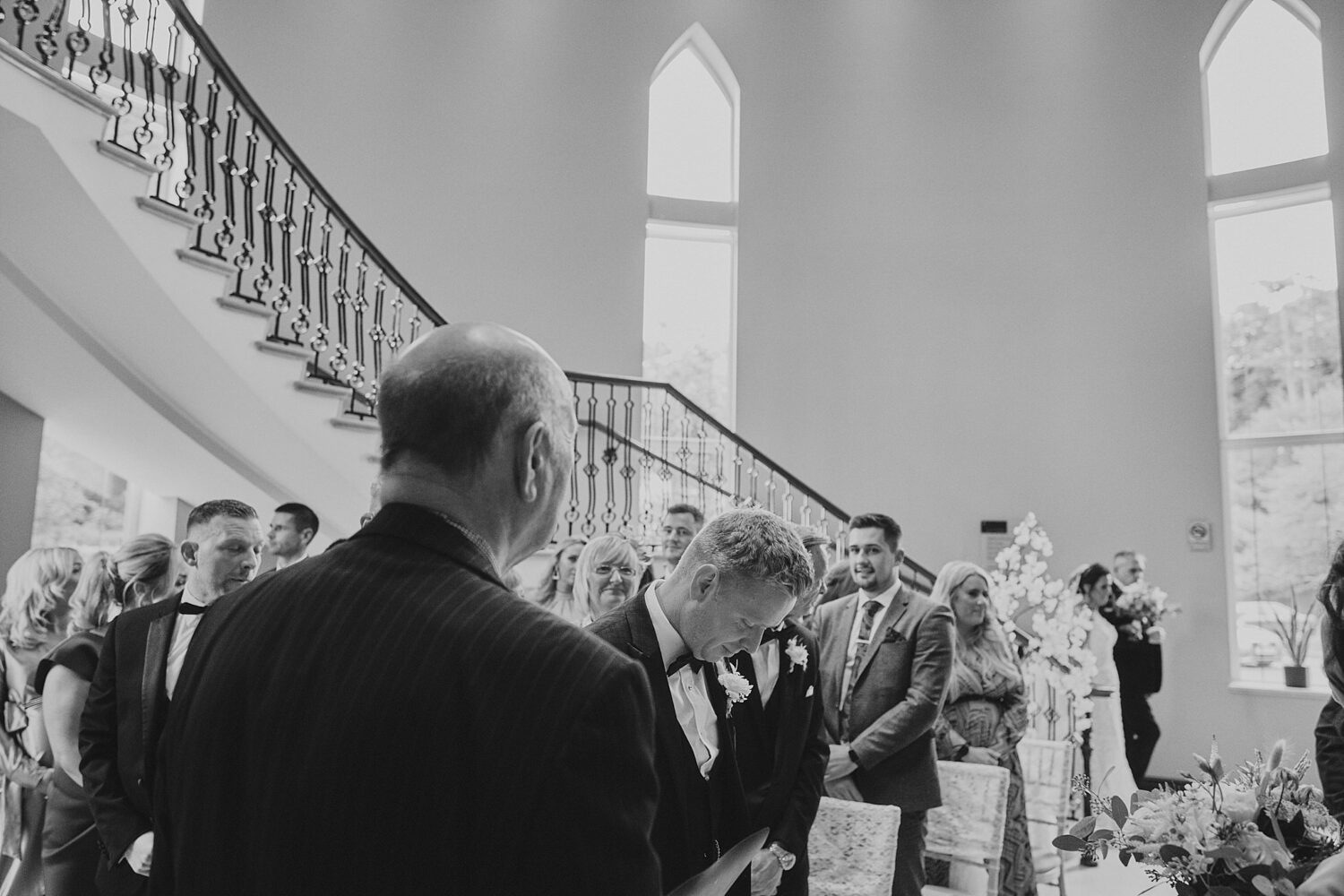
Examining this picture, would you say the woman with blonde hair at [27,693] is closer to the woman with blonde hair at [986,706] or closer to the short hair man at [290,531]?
the short hair man at [290,531]

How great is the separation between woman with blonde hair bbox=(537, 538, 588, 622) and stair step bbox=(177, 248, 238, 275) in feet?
7.09

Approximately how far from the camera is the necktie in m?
3.73

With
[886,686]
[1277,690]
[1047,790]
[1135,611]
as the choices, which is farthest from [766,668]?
[1277,690]

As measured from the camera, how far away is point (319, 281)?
7016 millimetres

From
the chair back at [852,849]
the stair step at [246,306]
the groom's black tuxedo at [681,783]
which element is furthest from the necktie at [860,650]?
the stair step at [246,306]

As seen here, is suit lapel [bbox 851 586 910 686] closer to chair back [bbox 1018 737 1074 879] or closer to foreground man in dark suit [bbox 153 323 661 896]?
chair back [bbox 1018 737 1074 879]

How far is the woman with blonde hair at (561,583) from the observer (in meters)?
4.20

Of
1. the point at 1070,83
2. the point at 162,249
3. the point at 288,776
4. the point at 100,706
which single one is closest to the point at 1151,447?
the point at 1070,83

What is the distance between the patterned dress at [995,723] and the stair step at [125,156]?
410cm

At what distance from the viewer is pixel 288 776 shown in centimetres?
88

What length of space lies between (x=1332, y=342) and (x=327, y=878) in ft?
33.4

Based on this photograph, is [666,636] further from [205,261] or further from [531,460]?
[205,261]

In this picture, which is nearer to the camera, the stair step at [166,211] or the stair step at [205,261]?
the stair step at [166,211]

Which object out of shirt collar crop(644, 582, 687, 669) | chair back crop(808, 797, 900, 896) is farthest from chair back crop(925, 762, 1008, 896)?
shirt collar crop(644, 582, 687, 669)
